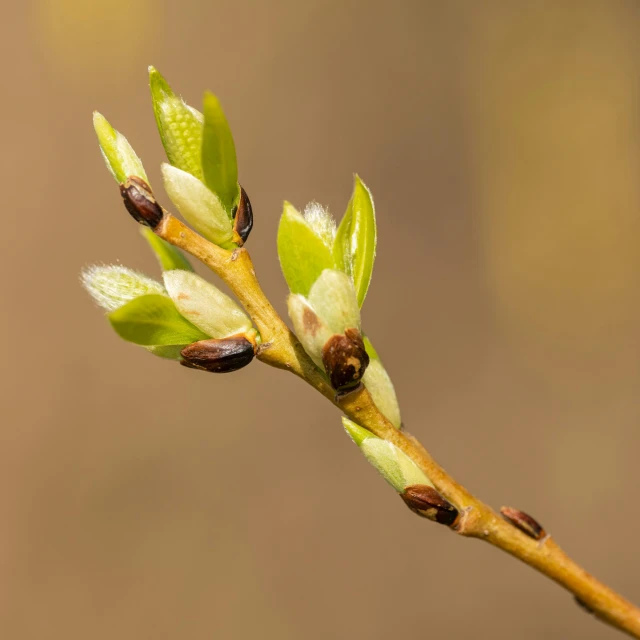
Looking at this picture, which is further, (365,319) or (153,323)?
(365,319)

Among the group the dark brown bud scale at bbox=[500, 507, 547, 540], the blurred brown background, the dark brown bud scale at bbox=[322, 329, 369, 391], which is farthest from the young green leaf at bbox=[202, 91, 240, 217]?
the blurred brown background

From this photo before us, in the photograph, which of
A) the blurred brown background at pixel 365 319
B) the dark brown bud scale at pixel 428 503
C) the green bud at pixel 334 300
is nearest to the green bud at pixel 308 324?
the green bud at pixel 334 300

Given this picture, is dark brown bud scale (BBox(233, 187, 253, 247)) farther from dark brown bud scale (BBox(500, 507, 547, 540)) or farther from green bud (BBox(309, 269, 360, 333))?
dark brown bud scale (BBox(500, 507, 547, 540))

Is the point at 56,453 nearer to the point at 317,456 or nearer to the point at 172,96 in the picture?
the point at 317,456

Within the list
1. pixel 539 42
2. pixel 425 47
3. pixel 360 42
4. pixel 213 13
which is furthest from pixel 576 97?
pixel 213 13

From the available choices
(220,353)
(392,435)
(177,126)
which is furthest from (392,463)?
(177,126)

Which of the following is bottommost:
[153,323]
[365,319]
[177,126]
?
[153,323]

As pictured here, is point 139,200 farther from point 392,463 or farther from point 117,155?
point 392,463

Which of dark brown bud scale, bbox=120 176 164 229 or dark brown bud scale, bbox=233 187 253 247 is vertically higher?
dark brown bud scale, bbox=233 187 253 247
